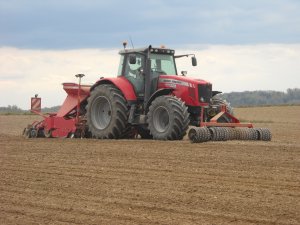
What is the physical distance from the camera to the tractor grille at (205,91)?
14.8 m

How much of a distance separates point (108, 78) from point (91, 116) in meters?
1.15

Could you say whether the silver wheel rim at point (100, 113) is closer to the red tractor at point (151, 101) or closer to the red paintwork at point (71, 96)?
the red tractor at point (151, 101)

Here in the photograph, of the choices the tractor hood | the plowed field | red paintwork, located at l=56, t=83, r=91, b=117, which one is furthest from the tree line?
the plowed field

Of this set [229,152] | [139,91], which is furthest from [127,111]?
[229,152]

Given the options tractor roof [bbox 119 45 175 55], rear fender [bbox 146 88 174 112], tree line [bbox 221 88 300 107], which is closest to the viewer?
rear fender [bbox 146 88 174 112]

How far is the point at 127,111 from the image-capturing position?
51.7ft

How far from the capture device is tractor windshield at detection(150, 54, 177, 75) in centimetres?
1571

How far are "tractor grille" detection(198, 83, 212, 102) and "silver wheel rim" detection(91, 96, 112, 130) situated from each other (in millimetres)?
2777

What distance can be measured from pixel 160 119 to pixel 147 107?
0.69 m

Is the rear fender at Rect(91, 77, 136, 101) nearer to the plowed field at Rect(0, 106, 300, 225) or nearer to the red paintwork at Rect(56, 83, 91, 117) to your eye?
the red paintwork at Rect(56, 83, 91, 117)

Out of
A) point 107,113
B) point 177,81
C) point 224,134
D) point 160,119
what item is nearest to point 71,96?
point 107,113

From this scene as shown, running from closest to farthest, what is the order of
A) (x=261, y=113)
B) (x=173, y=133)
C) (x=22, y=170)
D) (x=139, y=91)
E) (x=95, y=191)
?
(x=95, y=191) → (x=22, y=170) → (x=173, y=133) → (x=139, y=91) → (x=261, y=113)

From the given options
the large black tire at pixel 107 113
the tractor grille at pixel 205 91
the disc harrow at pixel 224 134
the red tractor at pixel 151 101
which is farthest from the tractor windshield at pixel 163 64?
the disc harrow at pixel 224 134

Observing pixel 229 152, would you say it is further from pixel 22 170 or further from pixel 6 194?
pixel 6 194
